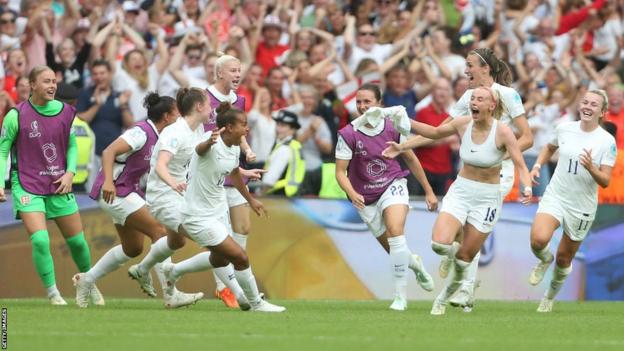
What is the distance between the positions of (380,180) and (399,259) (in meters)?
0.85

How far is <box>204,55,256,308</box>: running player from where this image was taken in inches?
591

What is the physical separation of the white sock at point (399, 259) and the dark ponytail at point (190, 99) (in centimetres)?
250

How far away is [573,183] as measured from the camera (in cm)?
1482

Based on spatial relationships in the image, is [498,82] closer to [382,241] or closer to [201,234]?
[382,241]

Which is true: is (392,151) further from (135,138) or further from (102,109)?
(102,109)

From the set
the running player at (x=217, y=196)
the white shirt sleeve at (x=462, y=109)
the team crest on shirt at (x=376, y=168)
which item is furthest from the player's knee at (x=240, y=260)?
the white shirt sleeve at (x=462, y=109)

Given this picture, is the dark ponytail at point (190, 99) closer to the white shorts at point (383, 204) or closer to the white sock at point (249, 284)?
the white sock at point (249, 284)

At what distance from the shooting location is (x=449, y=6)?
77.1 feet

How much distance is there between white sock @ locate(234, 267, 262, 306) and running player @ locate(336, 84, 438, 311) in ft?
5.21

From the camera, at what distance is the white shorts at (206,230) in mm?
13609

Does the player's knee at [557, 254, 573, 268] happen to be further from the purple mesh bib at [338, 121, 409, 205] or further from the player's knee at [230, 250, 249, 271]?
the player's knee at [230, 250, 249, 271]

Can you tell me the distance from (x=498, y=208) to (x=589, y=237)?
159 inches

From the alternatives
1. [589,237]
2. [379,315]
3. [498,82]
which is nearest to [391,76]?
[589,237]

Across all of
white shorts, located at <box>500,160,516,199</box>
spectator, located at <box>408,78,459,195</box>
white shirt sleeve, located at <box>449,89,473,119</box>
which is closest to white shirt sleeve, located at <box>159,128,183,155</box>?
white shirt sleeve, located at <box>449,89,473,119</box>
